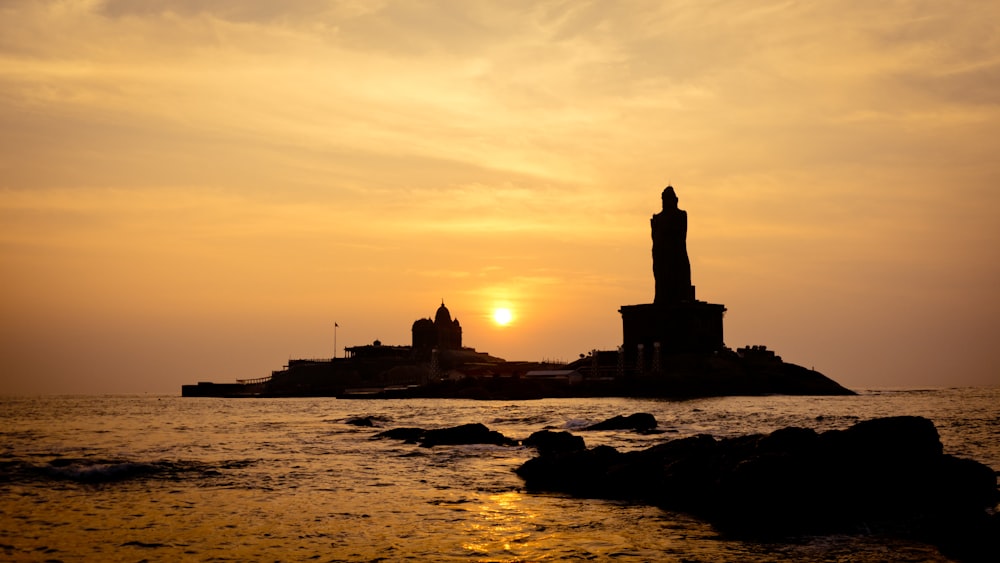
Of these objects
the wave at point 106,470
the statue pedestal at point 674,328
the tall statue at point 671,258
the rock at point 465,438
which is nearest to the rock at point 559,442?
the rock at point 465,438

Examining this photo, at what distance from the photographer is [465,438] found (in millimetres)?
53562

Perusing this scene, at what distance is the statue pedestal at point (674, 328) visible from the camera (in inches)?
7372

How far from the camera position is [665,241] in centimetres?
19350

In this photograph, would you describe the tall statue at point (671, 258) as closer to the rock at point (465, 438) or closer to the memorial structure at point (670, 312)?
the memorial structure at point (670, 312)

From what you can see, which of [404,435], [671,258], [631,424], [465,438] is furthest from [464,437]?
[671,258]

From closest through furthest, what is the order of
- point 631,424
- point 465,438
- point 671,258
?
point 465,438 → point 631,424 → point 671,258

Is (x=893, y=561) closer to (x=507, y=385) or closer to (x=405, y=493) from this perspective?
(x=405, y=493)

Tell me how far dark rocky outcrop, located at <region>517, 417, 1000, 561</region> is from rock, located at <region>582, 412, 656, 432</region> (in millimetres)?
33900

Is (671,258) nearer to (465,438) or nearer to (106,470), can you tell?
(465,438)

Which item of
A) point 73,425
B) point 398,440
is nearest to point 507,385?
point 73,425

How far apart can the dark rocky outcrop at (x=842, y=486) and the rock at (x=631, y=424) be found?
33.9 meters

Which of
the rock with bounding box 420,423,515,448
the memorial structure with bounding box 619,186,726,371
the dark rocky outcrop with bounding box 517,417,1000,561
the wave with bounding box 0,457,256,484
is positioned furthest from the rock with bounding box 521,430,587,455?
the memorial structure with bounding box 619,186,726,371

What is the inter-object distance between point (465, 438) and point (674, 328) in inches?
5501

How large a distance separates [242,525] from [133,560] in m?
4.76
